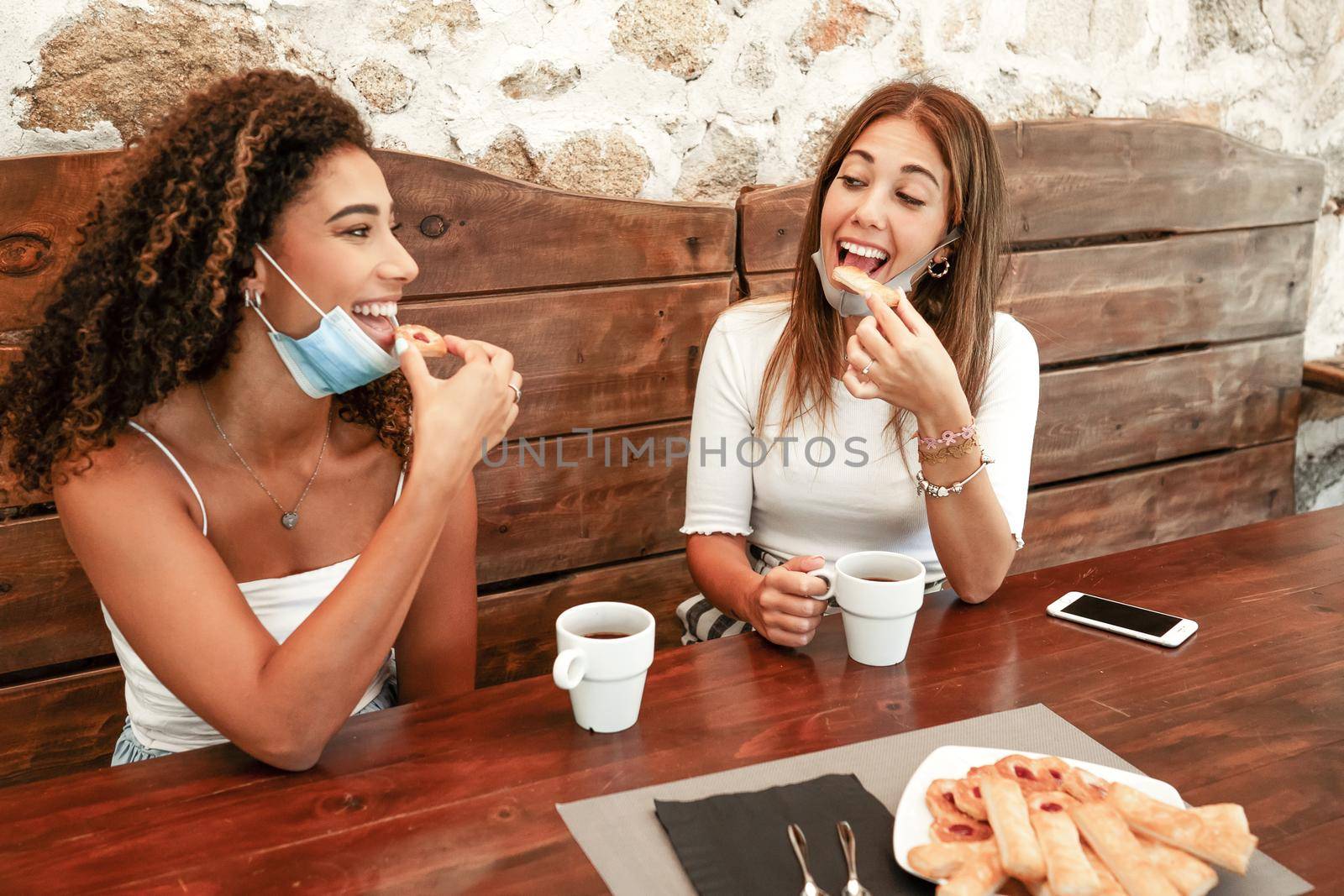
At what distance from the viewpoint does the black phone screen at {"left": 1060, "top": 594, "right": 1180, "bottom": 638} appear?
141 centimetres

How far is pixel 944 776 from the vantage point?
1050 mm

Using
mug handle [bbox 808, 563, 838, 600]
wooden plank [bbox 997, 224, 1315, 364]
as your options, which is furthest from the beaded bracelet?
wooden plank [bbox 997, 224, 1315, 364]

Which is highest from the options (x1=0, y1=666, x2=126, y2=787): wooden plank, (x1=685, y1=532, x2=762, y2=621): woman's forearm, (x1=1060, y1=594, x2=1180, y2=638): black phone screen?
(x1=1060, y1=594, x2=1180, y2=638): black phone screen

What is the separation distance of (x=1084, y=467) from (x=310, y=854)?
2189 millimetres

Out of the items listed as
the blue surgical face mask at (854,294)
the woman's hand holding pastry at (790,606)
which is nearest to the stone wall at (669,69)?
the blue surgical face mask at (854,294)

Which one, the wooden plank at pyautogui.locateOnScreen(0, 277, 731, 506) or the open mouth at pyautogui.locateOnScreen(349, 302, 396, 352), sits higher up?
the open mouth at pyautogui.locateOnScreen(349, 302, 396, 352)

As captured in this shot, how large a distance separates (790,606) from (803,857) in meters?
0.43

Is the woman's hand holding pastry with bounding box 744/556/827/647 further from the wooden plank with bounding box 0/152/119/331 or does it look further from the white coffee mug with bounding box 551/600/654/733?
the wooden plank with bounding box 0/152/119/331

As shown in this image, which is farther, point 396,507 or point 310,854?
point 396,507

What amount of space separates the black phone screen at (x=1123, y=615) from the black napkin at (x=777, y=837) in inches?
21.1

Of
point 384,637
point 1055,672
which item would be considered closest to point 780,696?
point 1055,672

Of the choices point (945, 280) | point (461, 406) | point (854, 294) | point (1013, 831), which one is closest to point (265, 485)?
point (461, 406)

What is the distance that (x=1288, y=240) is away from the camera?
287 centimetres

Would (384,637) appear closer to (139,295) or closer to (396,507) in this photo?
(396,507)
